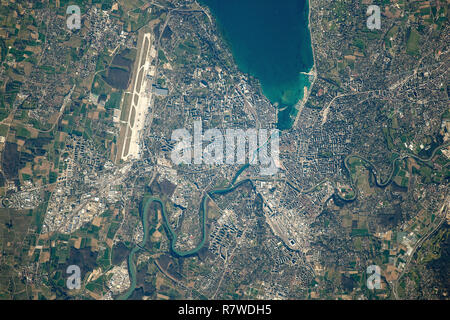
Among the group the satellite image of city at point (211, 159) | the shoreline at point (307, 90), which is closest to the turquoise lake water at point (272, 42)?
the shoreline at point (307, 90)

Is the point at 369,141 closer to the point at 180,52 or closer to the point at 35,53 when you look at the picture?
the point at 180,52

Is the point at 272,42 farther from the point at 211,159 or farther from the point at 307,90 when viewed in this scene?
the point at 211,159

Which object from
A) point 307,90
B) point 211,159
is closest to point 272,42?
point 307,90

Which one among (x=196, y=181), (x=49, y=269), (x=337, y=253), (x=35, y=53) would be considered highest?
(x=35, y=53)

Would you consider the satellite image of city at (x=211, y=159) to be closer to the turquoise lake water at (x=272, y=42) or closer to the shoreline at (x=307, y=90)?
the shoreline at (x=307, y=90)

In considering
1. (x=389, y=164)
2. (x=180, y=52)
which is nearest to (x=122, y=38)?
(x=180, y=52)
